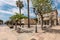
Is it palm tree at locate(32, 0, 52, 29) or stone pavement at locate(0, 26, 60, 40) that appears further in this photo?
palm tree at locate(32, 0, 52, 29)

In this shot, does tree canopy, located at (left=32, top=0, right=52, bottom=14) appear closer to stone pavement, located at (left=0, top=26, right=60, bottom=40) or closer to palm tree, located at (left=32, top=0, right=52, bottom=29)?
palm tree, located at (left=32, top=0, right=52, bottom=29)

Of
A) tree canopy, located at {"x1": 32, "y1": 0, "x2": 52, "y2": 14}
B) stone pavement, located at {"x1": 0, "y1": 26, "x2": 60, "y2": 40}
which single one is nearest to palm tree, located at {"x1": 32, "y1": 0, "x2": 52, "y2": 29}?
tree canopy, located at {"x1": 32, "y1": 0, "x2": 52, "y2": 14}

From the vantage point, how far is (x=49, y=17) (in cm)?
5356

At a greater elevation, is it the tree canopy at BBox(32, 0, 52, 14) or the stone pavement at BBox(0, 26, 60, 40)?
the tree canopy at BBox(32, 0, 52, 14)

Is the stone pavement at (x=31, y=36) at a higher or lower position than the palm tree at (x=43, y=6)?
lower

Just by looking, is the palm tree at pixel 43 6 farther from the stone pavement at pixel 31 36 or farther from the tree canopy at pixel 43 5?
the stone pavement at pixel 31 36

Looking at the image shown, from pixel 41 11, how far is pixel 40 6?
2.81 feet

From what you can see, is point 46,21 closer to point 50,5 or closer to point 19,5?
point 19,5

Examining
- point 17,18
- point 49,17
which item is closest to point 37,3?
point 17,18

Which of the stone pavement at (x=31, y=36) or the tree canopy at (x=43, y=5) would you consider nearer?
the stone pavement at (x=31, y=36)

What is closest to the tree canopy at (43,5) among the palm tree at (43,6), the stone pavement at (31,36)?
the palm tree at (43,6)

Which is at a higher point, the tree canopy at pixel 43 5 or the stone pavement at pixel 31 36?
the tree canopy at pixel 43 5

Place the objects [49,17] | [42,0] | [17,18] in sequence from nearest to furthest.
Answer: [42,0] < [17,18] < [49,17]

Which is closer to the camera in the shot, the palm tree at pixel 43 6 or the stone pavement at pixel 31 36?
the stone pavement at pixel 31 36
